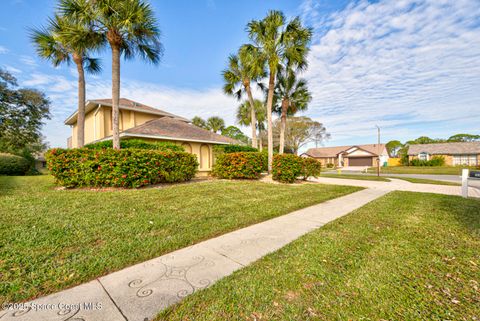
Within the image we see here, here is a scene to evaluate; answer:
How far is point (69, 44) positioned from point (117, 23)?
3032 millimetres

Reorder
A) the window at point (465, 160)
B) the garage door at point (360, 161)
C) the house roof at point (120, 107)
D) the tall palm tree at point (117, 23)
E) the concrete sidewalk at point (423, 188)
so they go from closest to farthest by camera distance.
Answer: the tall palm tree at point (117, 23), the concrete sidewalk at point (423, 188), the house roof at point (120, 107), the window at point (465, 160), the garage door at point (360, 161)

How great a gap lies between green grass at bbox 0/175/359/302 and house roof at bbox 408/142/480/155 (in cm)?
4733

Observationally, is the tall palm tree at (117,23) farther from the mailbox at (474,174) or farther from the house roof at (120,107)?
the mailbox at (474,174)

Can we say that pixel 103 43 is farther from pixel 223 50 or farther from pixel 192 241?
pixel 192 241

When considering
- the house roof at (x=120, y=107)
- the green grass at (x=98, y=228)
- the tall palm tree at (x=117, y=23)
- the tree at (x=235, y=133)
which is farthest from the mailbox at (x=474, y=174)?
the tree at (x=235, y=133)

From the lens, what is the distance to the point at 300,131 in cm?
3812

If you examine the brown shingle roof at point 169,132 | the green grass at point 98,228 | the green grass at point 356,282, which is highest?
the brown shingle roof at point 169,132

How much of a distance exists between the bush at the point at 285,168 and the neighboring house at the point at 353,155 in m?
37.4

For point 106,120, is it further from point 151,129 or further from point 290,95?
point 290,95

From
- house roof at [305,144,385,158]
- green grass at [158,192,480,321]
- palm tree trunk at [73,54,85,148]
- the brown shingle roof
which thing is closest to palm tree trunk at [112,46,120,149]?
the brown shingle roof

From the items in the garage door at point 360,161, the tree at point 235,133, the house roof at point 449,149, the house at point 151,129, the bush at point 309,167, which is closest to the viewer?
the bush at point 309,167

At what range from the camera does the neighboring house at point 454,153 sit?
34119mm

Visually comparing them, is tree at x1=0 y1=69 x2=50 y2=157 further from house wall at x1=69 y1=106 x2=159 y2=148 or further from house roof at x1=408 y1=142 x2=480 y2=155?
house roof at x1=408 y1=142 x2=480 y2=155

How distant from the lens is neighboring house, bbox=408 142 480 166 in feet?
112
